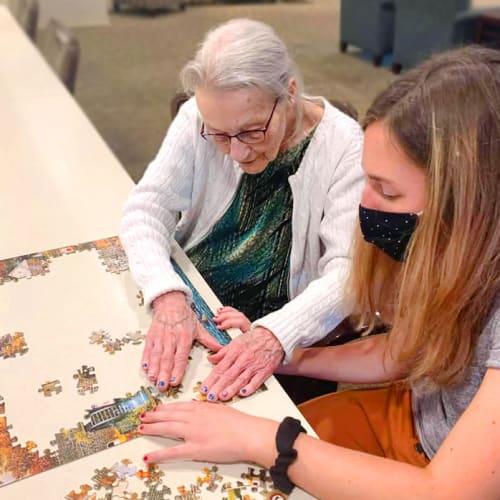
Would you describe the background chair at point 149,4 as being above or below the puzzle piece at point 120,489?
below

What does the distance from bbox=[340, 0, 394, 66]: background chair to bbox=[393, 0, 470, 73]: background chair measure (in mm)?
178

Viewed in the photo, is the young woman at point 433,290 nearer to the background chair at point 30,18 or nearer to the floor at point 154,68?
the floor at point 154,68

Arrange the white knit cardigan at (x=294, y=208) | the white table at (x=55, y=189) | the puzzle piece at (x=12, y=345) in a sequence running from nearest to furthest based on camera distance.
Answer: the white table at (x=55, y=189), the puzzle piece at (x=12, y=345), the white knit cardigan at (x=294, y=208)

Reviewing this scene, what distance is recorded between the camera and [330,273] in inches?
55.0

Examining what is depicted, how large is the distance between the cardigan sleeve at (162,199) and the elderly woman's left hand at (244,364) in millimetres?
293

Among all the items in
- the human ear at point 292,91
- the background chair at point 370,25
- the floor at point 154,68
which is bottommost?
the floor at point 154,68

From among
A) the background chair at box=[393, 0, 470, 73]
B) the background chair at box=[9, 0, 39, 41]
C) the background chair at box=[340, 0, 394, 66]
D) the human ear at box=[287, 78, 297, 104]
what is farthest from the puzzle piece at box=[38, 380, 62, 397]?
the background chair at box=[340, 0, 394, 66]

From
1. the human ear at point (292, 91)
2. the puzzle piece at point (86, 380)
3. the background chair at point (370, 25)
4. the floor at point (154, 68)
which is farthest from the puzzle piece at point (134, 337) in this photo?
the background chair at point (370, 25)

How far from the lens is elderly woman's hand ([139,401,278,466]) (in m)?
0.96

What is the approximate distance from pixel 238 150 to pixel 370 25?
4.80 meters

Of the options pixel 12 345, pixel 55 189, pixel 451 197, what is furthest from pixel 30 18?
pixel 451 197

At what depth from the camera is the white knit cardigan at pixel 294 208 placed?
1336 mm

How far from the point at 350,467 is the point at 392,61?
17.5 ft

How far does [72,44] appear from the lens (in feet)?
9.48
